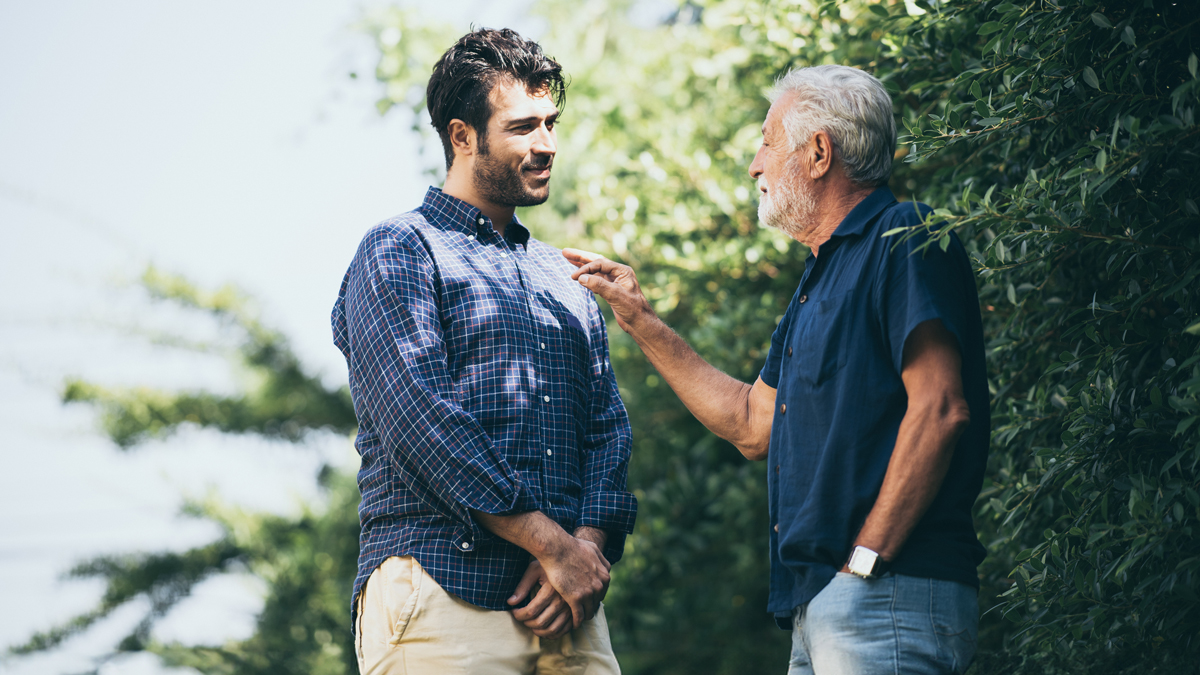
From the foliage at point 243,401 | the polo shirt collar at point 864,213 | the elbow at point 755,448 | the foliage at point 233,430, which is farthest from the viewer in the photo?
the foliage at point 243,401

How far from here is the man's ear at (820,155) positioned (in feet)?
6.64

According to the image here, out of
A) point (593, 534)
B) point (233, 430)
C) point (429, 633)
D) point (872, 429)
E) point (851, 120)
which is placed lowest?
point (233, 430)

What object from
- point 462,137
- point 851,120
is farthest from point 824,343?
point 462,137

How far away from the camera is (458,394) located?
2.03m

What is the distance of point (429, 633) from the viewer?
1.90 metres

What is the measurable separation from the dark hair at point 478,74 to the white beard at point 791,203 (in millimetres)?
651

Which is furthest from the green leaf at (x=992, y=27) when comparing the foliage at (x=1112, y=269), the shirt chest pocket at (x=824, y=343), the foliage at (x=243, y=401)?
the foliage at (x=243, y=401)

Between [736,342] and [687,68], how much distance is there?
2820mm

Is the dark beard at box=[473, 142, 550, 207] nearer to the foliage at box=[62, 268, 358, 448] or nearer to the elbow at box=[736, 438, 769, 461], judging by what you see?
the elbow at box=[736, 438, 769, 461]

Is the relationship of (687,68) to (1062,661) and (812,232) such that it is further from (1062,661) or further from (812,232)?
(1062,661)

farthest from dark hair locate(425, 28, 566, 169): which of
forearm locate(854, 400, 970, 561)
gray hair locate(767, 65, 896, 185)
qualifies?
forearm locate(854, 400, 970, 561)

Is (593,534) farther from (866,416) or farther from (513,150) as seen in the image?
(513,150)

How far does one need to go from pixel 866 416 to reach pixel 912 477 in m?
0.14

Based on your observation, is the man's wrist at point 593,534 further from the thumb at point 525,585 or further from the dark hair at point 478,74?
the dark hair at point 478,74
